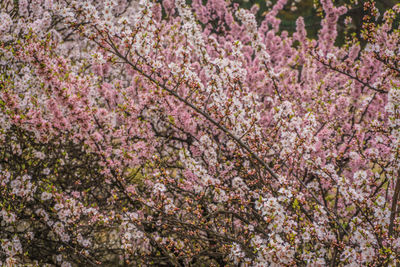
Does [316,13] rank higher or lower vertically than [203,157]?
higher

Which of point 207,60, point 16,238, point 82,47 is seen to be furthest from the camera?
point 82,47

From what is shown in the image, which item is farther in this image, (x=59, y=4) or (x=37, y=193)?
(x=59, y=4)

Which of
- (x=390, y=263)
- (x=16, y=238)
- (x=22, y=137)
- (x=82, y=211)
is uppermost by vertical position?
(x=390, y=263)

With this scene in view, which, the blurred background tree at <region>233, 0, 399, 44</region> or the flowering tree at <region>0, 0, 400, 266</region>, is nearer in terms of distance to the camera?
the flowering tree at <region>0, 0, 400, 266</region>

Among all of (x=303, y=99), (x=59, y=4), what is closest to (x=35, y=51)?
(x=59, y=4)

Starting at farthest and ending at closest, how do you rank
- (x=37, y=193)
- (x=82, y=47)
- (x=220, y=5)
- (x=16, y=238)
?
(x=82, y=47) → (x=220, y=5) → (x=37, y=193) → (x=16, y=238)

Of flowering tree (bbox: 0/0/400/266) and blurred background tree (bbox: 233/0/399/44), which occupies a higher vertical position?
blurred background tree (bbox: 233/0/399/44)

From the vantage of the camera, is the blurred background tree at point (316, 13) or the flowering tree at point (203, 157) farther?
the blurred background tree at point (316, 13)

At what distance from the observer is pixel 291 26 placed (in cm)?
1002

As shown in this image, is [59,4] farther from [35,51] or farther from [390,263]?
[390,263]

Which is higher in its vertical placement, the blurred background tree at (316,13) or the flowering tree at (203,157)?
the blurred background tree at (316,13)

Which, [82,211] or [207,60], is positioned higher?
[207,60]

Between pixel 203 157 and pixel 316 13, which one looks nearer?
pixel 203 157

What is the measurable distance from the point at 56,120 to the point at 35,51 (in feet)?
2.87
